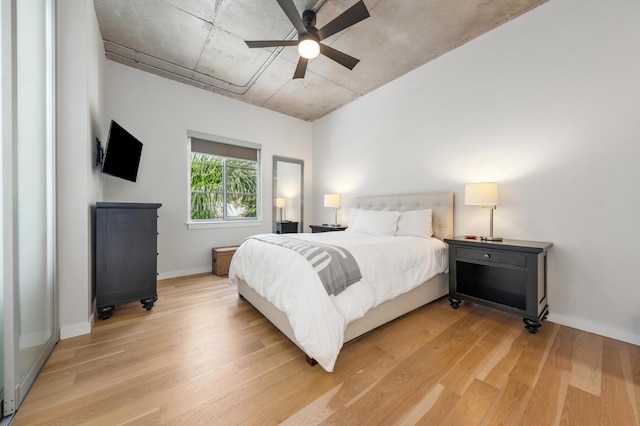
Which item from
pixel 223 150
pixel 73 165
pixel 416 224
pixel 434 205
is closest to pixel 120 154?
pixel 73 165

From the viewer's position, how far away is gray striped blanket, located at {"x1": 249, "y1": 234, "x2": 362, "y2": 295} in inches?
67.5

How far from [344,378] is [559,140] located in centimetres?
288

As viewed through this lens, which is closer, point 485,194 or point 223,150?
point 485,194

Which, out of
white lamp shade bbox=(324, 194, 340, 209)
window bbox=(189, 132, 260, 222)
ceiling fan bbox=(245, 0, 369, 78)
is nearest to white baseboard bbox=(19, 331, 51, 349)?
window bbox=(189, 132, 260, 222)

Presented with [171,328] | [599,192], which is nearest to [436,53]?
[599,192]

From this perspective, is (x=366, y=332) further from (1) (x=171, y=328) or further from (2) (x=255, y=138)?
(2) (x=255, y=138)

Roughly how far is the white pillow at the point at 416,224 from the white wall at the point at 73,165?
3.28 meters

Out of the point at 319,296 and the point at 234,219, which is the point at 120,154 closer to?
the point at 234,219

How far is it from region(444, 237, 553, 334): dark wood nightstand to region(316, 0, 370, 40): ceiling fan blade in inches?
92.1

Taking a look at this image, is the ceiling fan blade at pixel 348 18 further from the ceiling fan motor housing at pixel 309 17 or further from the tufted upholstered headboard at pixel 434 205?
the tufted upholstered headboard at pixel 434 205

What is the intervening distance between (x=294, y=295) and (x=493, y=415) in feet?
4.17

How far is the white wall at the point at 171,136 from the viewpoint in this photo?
3406 mm

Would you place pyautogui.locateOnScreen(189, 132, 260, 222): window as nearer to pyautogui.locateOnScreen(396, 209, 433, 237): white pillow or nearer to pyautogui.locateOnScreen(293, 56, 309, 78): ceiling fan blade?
pyautogui.locateOnScreen(293, 56, 309, 78): ceiling fan blade

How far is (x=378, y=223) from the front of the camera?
3295 mm
